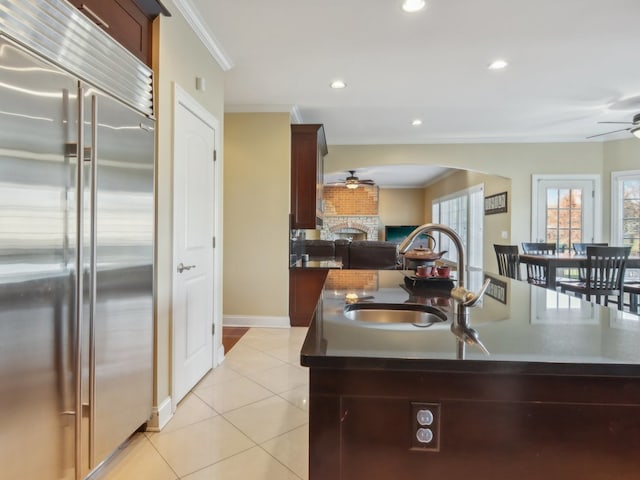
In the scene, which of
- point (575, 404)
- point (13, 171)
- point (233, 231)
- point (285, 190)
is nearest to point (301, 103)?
point (285, 190)

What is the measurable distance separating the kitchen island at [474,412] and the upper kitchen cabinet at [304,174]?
3676 mm

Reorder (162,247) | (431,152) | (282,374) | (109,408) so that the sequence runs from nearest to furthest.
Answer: (109,408) < (162,247) < (282,374) < (431,152)

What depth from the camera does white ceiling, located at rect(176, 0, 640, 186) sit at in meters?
2.44

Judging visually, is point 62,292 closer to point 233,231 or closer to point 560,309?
point 560,309

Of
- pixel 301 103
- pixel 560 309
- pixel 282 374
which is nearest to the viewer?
pixel 560 309

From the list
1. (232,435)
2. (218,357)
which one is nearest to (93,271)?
(232,435)

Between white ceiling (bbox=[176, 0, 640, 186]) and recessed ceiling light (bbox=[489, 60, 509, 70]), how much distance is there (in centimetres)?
6

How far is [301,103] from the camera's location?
4230 millimetres

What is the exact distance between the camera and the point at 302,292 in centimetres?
437

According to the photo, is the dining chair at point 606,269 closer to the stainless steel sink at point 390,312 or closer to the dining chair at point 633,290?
the dining chair at point 633,290

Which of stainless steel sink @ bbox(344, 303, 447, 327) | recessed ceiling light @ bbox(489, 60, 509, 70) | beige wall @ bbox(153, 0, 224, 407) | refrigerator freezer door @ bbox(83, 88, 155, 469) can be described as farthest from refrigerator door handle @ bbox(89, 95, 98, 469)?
recessed ceiling light @ bbox(489, 60, 509, 70)

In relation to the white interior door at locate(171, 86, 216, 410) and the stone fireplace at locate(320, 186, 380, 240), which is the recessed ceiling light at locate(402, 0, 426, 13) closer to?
the white interior door at locate(171, 86, 216, 410)

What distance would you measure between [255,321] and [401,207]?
7917 millimetres

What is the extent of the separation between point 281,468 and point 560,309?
1.44 metres
